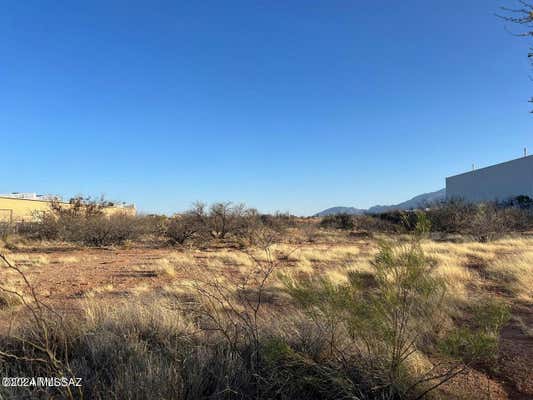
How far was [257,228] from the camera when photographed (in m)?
22.3

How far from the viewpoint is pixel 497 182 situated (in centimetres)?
4850

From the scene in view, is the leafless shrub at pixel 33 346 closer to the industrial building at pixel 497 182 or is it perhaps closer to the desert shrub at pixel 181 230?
the desert shrub at pixel 181 230

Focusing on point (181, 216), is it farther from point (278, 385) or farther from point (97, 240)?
point (278, 385)

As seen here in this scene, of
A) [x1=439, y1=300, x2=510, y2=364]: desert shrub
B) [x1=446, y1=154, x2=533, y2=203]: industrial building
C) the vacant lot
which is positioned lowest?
the vacant lot

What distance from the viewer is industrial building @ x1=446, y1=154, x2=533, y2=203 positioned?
140ft

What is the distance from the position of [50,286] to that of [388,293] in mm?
8766

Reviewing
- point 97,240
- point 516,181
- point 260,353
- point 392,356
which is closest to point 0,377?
point 260,353

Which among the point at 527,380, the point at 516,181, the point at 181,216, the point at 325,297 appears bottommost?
the point at 527,380

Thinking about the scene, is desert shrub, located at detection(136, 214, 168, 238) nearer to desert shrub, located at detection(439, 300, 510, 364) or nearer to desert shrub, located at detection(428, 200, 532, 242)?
desert shrub, located at detection(428, 200, 532, 242)

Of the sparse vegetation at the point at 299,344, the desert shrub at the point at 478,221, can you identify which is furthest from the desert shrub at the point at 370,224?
the sparse vegetation at the point at 299,344

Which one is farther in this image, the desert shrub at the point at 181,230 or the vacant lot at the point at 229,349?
the desert shrub at the point at 181,230

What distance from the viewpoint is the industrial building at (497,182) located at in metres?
42.7

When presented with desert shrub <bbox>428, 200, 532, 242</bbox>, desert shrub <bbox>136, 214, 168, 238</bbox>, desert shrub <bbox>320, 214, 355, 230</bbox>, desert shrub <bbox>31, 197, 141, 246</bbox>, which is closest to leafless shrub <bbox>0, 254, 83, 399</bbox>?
desert shrub <bbox>31, 197, 141, 246</bbox>

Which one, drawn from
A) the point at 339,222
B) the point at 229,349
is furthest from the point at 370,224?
the point at 229,349
